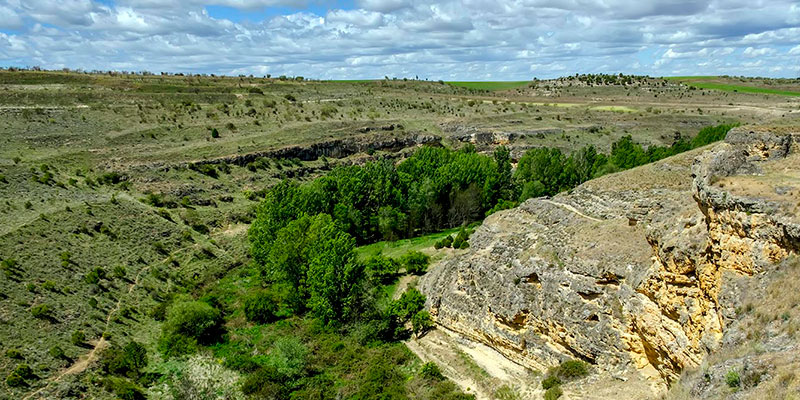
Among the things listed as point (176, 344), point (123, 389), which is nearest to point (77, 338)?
point (176, 344)

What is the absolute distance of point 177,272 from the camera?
58.9m

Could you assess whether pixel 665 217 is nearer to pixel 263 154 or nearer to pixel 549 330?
pixel 549 330

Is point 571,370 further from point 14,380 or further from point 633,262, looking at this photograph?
point 14,380

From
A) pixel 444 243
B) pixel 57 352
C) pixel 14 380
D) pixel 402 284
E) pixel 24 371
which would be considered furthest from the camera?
pixel 444 243

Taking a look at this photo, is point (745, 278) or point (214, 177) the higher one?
point (745, 278)

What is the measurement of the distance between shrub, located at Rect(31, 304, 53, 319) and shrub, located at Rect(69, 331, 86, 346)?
9.77ft

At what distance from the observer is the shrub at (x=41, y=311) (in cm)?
4209

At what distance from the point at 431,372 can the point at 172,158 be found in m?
67.4

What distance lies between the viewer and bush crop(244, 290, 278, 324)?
50250mm

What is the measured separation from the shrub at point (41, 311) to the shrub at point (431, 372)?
100 ft

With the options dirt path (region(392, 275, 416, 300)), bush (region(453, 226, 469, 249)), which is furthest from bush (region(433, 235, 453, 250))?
dirt path (region(392, 275, 416, 300))

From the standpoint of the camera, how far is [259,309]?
5016 cm

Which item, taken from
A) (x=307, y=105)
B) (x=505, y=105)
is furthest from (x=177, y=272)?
(x=505, y=105)

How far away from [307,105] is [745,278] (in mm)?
121979
